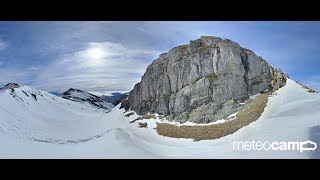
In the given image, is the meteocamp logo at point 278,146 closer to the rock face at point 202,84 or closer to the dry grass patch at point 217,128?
the dry grass patch at point 217,128

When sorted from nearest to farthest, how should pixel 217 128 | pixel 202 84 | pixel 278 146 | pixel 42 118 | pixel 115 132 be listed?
pixel 278 146 < pixel 115 132 < pixel 42 118 < pixel 217 128 < pixel 202 84

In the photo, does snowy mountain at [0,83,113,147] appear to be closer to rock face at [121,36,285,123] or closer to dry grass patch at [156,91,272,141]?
rock face at [121,36,285,123]

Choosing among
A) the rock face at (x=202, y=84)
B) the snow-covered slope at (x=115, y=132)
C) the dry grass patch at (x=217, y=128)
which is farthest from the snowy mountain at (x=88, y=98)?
the dry grass patch at (x=217, y=128)


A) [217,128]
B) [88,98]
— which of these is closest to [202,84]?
[217,128]

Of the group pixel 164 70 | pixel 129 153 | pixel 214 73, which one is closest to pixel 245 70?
pixel 214 73

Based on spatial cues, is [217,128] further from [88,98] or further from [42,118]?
[42,118]

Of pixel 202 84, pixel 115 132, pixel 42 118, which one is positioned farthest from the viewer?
pixel 202 84
